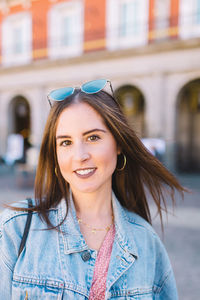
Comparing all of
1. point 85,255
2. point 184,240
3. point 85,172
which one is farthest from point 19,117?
point 85,255

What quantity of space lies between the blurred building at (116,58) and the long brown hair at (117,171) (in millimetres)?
8849

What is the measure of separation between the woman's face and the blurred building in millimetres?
9209

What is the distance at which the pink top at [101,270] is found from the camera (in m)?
1.20

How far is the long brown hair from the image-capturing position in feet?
4.46

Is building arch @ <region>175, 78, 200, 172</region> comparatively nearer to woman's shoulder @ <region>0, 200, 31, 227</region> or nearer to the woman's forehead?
the woman's forehead

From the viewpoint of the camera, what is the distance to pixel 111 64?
11.6m

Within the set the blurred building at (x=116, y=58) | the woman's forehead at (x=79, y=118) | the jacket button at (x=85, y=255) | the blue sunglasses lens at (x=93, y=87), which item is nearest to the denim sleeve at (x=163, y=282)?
the jacket button at (x=85, y=255)

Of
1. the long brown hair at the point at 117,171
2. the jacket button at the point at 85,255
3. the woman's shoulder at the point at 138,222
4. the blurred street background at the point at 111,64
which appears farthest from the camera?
the blurred street background at the point at 111,64

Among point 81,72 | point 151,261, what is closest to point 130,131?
point 151,261

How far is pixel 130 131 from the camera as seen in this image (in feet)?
4.93

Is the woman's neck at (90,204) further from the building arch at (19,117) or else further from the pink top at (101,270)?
the building arch at (19,117)

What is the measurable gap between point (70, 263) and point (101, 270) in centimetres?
17

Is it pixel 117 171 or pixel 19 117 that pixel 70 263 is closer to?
pixel 117 171

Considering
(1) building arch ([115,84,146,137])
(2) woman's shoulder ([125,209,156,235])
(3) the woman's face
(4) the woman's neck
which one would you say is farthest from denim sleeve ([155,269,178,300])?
(1) building arch ([115,84,146,137])
